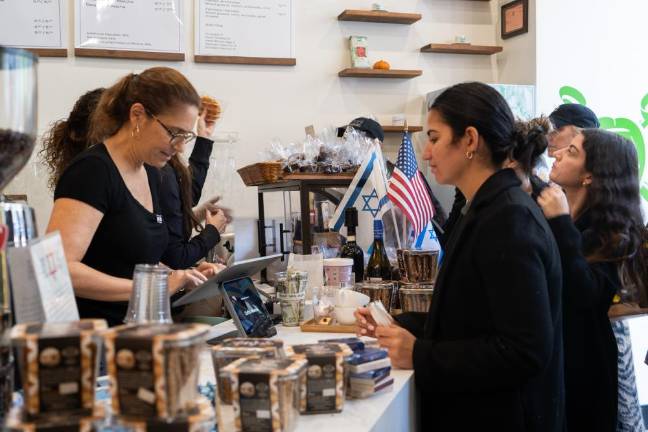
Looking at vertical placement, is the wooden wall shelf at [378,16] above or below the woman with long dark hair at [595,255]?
above

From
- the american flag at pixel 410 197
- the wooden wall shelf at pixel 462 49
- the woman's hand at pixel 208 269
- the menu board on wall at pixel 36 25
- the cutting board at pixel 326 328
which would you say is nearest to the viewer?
the woman's hand at pixel 208 269

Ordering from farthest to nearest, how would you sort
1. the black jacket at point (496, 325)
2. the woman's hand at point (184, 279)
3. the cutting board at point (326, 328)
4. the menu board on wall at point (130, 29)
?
the menu board on wall at point (130, 29) → the cutting board at point (326, 328) → the woman's hand at point (184, 279) → the black jacket at point (496, 325)

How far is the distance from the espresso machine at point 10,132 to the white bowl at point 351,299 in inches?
47.2

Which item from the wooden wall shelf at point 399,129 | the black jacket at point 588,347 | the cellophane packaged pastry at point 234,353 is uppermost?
the wooden wall shelf at point 399,129

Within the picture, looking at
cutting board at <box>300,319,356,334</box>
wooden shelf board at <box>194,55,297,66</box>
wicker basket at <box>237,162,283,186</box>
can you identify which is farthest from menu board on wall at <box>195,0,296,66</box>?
cutting board at <box>300,319,356,334</box>

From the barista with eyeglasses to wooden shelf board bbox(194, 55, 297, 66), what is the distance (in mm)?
2000

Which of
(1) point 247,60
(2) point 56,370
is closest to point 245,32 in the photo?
(1) point 247,60

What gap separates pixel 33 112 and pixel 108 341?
1.28 feet

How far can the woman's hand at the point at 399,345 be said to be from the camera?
60.8 inches

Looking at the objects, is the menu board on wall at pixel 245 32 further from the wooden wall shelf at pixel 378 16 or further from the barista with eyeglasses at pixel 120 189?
the barista with eyeglasses at pixel 120 189

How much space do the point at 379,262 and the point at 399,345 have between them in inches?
34.6

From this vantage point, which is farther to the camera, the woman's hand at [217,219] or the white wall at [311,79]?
the white wall at [311,79]

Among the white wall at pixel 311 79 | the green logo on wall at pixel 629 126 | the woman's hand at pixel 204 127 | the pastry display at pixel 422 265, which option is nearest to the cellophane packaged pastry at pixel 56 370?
the pastry display at pixel 422 265

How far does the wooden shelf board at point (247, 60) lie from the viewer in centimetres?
394
